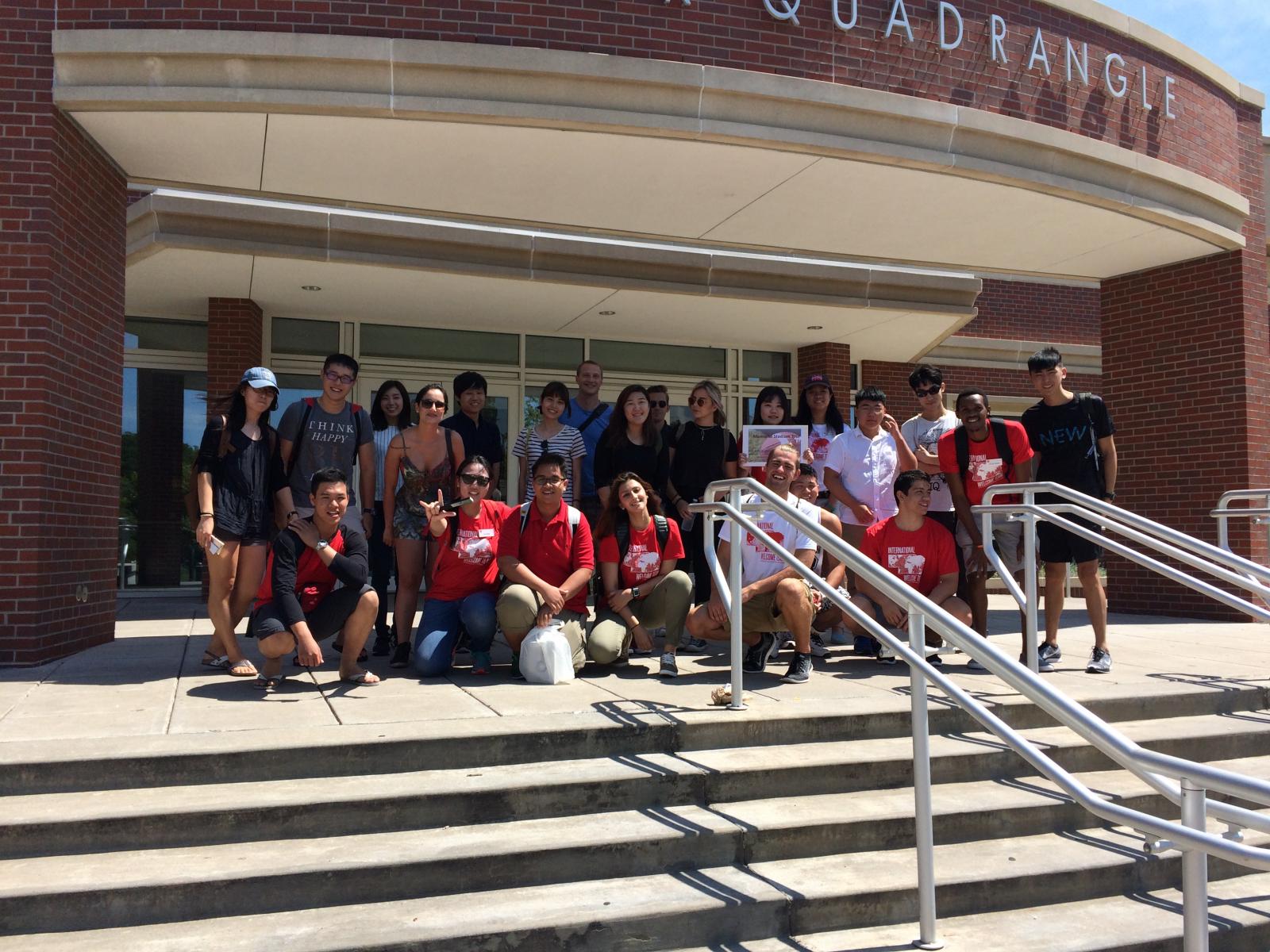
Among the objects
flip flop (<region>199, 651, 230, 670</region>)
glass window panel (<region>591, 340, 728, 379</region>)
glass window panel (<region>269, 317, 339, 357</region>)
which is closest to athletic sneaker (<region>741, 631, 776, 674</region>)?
flip flop (<region>199, 651, 230, 670</region>)

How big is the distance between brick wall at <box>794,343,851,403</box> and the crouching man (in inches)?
358

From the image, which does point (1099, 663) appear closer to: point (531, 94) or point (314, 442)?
point (314, 442)

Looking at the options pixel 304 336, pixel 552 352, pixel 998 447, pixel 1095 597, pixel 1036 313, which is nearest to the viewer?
pixel 1095 597

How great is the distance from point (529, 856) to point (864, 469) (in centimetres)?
436

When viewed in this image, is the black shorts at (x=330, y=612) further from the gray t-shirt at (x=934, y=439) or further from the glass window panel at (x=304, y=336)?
the glass window panel at (x=304, y=336)

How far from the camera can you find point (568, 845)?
3.92 meters

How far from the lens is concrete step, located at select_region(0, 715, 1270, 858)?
385 centimetres

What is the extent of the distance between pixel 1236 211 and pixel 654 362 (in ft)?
22.3

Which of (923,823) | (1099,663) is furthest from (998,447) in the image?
(923,823)

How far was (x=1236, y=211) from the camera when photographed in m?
10.1

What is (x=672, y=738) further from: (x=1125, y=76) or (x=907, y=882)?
(x=1125, y=76)

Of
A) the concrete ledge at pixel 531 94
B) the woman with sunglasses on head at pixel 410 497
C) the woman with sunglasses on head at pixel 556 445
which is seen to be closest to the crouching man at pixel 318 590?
the woman with sunglasses on head at pixel 410 497

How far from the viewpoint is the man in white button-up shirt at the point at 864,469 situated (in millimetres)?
7418

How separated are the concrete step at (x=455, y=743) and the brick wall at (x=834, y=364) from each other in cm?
877
